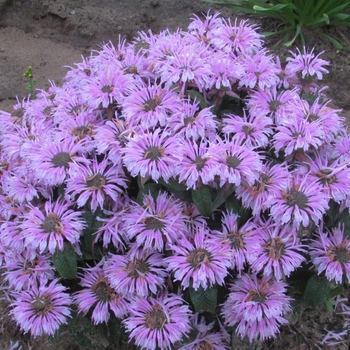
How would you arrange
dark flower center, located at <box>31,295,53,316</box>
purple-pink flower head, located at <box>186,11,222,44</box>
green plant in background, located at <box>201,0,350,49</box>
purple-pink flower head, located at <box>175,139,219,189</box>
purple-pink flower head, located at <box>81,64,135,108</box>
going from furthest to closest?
green plant in background, located at <box>201,0,350,49</box>, purple-pink flower head, located at <box>186,11,222,44</box>, purple-pink flower head, located at <box>81,64,135,108</box>, dark flower center, located at <box>31,295,53,316</box>, purple-pink flower head, located at <box>175,139,219,189</box>

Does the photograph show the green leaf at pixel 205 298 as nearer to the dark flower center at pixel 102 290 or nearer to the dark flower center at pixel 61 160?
the dark flower center at pixel 102 290

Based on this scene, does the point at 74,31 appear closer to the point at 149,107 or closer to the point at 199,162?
the point at 149,107

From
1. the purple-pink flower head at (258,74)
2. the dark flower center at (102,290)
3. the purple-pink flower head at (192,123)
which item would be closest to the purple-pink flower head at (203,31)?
the purple-pink flower head at (258,74)

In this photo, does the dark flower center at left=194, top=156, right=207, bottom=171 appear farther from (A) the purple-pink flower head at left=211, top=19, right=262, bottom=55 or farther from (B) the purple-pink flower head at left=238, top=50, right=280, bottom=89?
(A) the purple-pink flower head at left=211, top=19, right=262, bottom=55

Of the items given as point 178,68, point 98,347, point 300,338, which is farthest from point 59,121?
point 300,338

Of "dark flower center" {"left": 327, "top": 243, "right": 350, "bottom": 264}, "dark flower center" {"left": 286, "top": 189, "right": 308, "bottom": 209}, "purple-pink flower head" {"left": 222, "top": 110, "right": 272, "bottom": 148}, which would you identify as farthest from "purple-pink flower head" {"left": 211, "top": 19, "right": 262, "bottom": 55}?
"dark flower center" {"left": 327, "top": 243, "right": 350, "bottom": 264}
